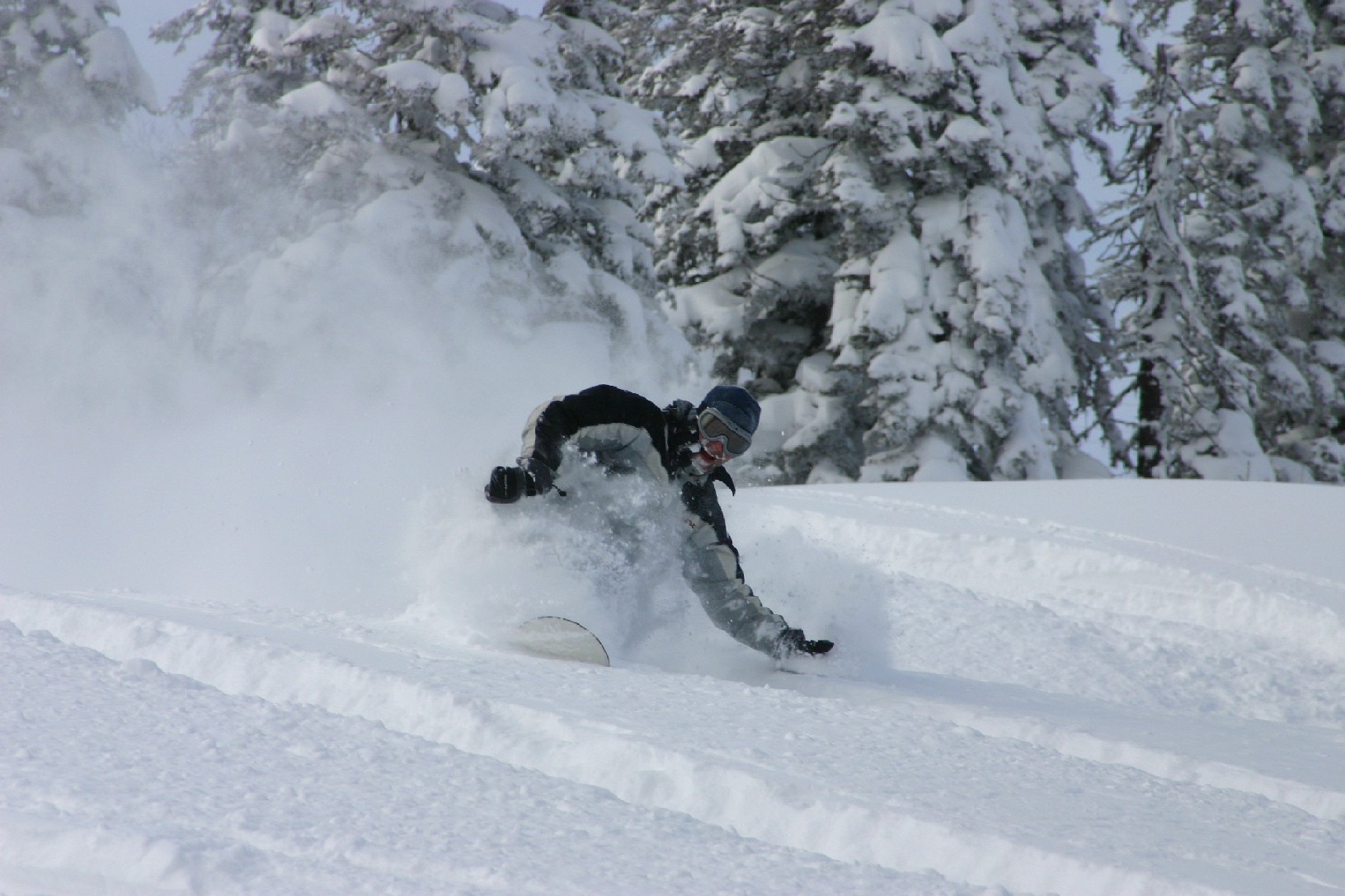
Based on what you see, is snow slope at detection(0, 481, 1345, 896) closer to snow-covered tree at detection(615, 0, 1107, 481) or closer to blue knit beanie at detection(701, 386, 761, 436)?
blue knit beanie at detection(701, 386, 761, 436)

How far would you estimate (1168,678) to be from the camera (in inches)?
213

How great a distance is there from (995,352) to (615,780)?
454 inches

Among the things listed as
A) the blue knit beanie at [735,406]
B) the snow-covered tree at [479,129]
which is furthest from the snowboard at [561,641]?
the snow-covered tree at [479,129]

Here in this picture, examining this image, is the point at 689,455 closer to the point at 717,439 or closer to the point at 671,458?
the point at 671,458

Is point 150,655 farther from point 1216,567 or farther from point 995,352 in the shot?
point 995,352

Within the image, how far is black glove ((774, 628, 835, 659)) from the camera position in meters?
4.81

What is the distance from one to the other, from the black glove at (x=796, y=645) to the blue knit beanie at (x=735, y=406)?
89cm

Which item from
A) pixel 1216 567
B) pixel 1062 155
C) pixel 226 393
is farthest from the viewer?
pixel 1062 155

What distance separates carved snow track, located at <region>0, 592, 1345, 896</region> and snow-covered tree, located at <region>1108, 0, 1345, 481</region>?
1409 centimetres

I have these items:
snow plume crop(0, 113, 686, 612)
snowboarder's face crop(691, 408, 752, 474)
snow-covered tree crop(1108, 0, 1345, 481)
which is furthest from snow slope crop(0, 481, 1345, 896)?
Answer: snow-covered tree crop(1108, 0, 1345, 481)

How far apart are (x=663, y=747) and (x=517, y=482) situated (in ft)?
5.48

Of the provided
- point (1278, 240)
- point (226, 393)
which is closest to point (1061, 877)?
point (226, 393)

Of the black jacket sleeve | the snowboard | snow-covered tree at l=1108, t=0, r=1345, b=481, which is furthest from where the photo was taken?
snow-covered tree at l=1108, t=0, r=1345, b=481

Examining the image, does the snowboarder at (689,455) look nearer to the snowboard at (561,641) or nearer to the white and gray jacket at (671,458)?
the white and gray jacket at (671,458)
